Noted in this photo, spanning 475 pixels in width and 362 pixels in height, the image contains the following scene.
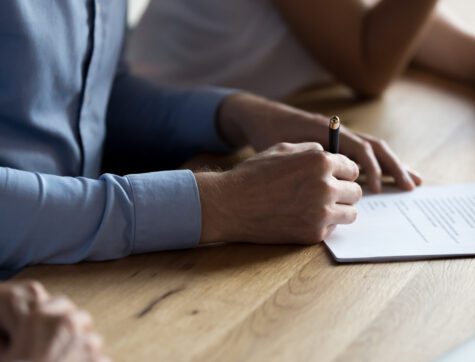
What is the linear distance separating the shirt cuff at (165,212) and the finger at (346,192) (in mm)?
195

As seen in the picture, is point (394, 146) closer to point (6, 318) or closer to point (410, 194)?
point (410, 194)

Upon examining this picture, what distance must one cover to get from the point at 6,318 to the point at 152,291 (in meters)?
0.23

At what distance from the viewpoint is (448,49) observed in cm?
170

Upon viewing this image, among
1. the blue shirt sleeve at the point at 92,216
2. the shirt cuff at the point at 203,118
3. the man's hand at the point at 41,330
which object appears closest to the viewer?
the man's hand at the point at 41,330

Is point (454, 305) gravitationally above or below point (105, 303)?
above

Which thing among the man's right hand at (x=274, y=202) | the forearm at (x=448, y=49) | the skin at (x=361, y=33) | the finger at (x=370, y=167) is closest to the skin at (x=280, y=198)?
the man's right hand at (x=274, y=202)

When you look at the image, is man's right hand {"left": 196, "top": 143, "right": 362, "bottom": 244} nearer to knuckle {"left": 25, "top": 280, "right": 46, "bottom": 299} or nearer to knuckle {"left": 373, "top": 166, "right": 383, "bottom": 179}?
knuckle {"left": 373, "top": 166, "right": 383, "bottom": 179}

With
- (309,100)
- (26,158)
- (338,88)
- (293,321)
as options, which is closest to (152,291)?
(293,321)

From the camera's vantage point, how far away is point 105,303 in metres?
0.90

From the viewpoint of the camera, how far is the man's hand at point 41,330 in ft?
2.35

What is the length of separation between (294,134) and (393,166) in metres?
0.17

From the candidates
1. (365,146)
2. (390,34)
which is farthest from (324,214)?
(390,34)

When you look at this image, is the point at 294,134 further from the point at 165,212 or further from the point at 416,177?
the point at 165,212

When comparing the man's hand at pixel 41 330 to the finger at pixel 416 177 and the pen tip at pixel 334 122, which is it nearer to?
the pen tip at pixel 334 122
